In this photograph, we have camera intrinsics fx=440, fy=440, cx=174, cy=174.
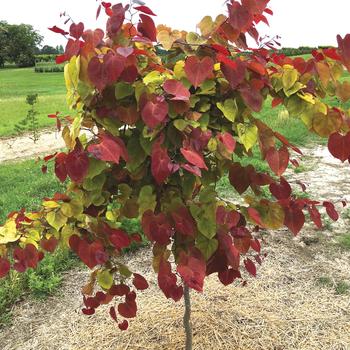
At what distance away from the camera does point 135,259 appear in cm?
402

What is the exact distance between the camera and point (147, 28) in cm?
146

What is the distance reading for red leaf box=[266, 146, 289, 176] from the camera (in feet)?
4.31

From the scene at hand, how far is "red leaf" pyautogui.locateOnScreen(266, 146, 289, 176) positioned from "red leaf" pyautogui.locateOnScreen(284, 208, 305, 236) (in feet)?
0.70

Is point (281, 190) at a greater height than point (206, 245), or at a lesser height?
greater

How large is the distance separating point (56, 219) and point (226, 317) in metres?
1.84

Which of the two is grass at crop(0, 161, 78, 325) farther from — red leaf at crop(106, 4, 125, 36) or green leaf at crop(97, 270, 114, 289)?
red leaf at crop(106, 4, 125, 36)

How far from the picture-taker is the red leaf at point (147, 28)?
Answer: 145 cm

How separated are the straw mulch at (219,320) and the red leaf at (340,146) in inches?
74.9

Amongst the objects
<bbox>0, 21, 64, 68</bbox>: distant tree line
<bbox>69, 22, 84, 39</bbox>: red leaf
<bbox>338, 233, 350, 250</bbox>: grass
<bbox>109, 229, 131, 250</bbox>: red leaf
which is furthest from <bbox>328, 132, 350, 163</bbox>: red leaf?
<bbox>0, 21, 64, 68</bbox>: distant tree line

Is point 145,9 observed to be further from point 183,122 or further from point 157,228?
point 157,228

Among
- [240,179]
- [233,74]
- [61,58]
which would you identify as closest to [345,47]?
[233,74]

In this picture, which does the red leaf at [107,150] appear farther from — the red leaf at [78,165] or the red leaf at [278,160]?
the red leaf at [278,160]

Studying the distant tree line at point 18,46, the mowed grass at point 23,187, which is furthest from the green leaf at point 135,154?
the distant tree line at point 18,46

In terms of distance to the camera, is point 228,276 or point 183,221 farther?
point 228,276
